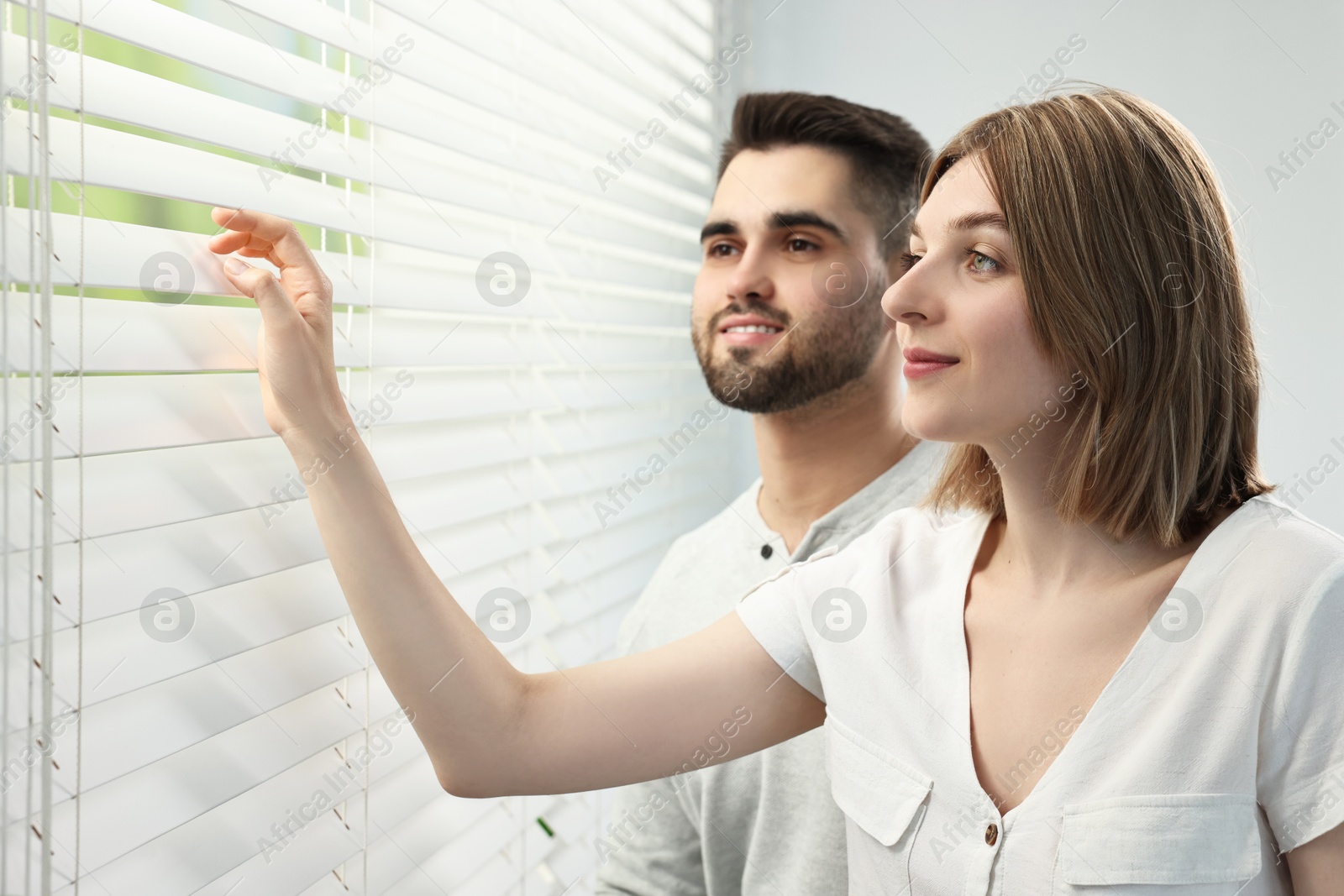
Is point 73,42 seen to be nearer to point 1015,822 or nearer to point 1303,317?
point 1015,822

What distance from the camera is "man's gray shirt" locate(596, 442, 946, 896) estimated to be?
1.11 m

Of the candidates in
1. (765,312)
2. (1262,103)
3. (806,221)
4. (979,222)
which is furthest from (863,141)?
(1262,103)

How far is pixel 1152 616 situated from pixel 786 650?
1.07 ft

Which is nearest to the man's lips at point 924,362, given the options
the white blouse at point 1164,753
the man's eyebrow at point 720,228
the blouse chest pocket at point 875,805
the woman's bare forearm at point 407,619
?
the white blouse at point 1164,753

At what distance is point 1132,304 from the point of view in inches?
31.0

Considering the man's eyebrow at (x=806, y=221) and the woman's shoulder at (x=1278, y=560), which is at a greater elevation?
the man's eyebrow at (x=806, y=221)

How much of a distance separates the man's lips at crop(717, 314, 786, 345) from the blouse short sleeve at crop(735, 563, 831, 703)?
430mm

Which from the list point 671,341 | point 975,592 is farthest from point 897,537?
point 671,341

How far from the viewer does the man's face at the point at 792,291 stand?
51.4 inches

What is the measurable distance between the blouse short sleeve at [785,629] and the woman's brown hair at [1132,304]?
0.27 meters

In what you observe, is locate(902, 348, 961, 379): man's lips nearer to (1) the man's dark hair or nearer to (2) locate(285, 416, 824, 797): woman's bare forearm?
(2) locate(285, 416, 824, 797): woman's bare forearm

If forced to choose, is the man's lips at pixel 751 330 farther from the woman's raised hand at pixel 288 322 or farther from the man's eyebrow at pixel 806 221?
the woman's raised hand at pixel 288 322

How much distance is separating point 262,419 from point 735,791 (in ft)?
2.41

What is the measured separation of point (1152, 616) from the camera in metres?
0.80
